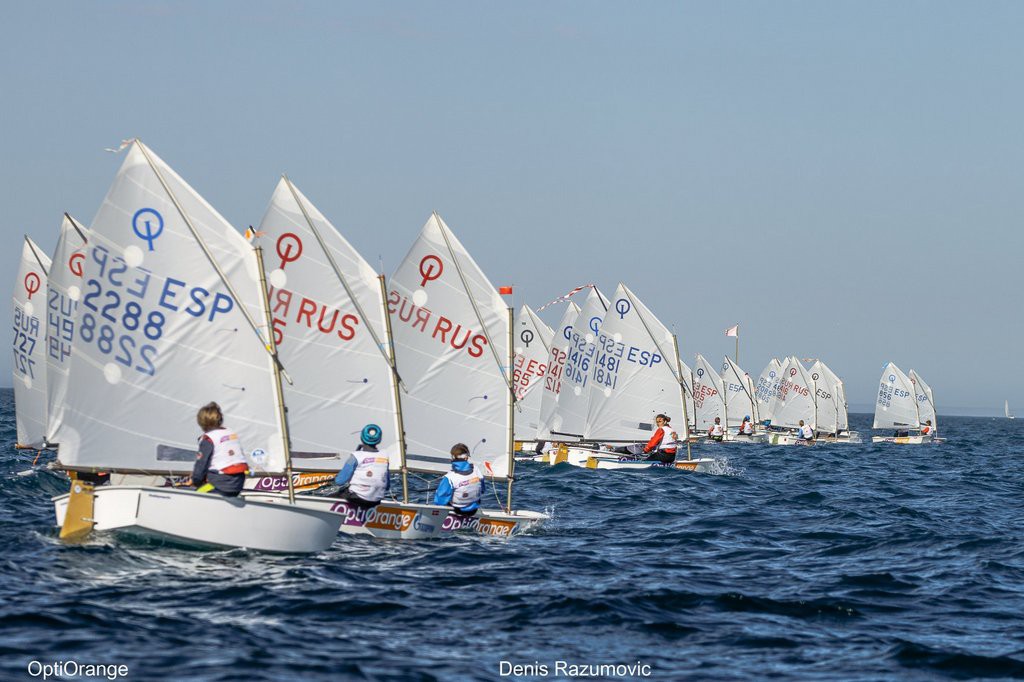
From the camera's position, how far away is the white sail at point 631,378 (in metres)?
46.7

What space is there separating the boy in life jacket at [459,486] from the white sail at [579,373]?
2513cm

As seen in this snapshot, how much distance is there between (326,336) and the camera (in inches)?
916

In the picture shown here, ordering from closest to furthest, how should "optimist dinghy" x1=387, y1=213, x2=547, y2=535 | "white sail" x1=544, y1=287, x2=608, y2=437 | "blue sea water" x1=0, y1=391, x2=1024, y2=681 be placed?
"blue sea water" x1=0, y1=391, x2=1024, y2=681
"optimist dinghy" x1=387, y1=213, x2=547, y2=535
"white sail" x1=544, y1=287, x2=608, y2=437

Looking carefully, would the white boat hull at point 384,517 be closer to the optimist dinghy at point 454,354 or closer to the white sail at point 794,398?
the optimist dinghy at point 454,354

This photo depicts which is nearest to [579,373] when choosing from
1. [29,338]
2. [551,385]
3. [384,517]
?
[551,385]

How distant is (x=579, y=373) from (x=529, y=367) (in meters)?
8.45

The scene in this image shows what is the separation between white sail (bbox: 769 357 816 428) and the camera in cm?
10269

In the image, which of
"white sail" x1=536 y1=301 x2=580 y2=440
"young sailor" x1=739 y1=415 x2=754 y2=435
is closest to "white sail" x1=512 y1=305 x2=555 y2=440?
"white sail" x1=536 y1=301 x2=580 y2=440

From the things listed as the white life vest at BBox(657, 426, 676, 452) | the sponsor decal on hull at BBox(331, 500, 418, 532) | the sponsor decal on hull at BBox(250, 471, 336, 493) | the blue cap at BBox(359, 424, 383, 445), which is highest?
the white life vest at BBox(657, 426, 676, 452)

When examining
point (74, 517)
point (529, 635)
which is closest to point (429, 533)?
point (74, 517)

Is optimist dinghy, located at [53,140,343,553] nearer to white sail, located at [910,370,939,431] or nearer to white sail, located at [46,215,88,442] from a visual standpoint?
white sail, located at [46,215,88,442]

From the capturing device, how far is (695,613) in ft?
50.2

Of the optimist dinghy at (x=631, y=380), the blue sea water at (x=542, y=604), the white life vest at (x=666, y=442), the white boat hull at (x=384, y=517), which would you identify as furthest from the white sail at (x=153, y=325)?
the optimist dinghy at (x=631, y=380)

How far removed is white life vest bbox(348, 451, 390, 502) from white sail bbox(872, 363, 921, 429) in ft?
296
